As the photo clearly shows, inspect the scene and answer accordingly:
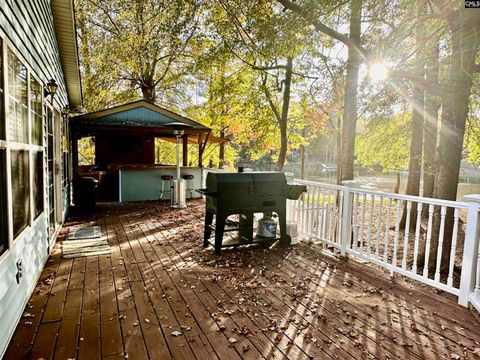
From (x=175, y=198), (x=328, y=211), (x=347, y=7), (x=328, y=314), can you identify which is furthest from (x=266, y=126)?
(x=328, y=314)

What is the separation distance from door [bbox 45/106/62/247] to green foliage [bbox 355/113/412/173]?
7951 mm

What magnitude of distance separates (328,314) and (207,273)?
1569mm

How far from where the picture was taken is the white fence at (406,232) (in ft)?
9.71

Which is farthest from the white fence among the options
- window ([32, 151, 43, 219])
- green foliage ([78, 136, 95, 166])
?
green foliage ([78, 136, 95, 166])

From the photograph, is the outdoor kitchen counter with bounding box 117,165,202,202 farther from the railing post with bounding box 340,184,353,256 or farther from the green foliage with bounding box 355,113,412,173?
the railing post with bounding box 340,184,353,256

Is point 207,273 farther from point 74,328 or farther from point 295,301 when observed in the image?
point 74,328

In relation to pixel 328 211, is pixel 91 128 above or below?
above

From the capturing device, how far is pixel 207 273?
389 cm

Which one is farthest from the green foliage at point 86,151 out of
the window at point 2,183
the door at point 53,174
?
the window at point 2,183

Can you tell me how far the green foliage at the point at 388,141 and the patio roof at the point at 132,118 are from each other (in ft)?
17.9

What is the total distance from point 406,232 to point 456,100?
74.6 inches

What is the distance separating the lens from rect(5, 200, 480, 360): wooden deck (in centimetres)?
236

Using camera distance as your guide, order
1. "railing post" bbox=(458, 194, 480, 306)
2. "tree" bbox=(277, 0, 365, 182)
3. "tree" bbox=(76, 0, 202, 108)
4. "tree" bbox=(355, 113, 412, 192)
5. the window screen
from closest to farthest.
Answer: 1. the window screen
2. "railing post" bbox=(458, 194, 480, 306)
3. "tree" bbox=(277, 0, 365, 182)
4. "tree" bbox=(355, 113, 412, 192)
5. "tree" bbox=(76, 0, 202, 108)

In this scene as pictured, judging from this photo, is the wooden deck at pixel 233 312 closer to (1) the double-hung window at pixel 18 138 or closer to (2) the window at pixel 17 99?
(1) the double-hung window at pixel 18 138
